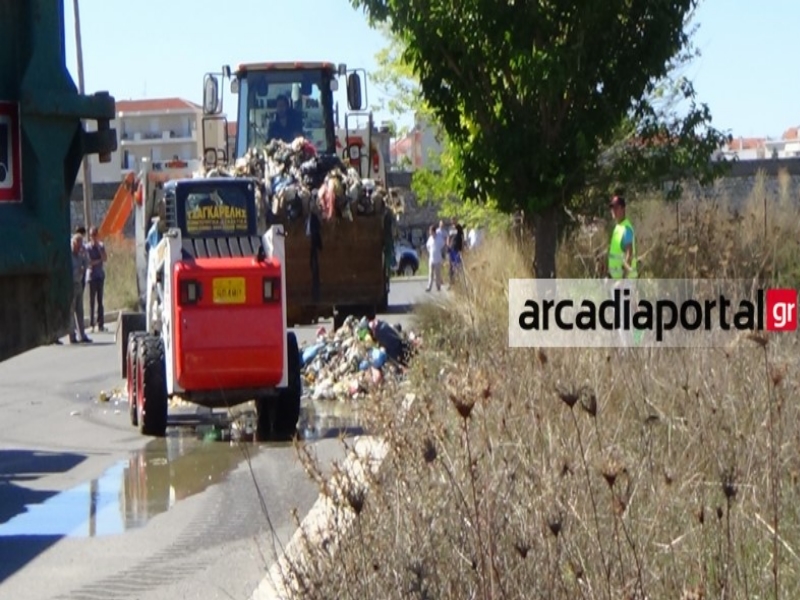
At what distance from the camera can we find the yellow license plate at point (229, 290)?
13211 millimetres

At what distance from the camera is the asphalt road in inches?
334

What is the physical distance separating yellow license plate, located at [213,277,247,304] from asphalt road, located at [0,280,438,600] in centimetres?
128

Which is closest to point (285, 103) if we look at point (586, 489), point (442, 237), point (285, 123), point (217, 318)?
point (285, 123)

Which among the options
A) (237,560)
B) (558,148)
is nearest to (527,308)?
(558,148)

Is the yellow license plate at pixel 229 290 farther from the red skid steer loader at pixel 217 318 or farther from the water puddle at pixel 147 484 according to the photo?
the water puddle at pixel 147 484

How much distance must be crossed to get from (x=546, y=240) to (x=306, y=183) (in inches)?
191

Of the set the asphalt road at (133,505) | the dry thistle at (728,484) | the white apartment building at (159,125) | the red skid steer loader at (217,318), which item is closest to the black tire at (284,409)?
the red skid steer loader at (217,318)

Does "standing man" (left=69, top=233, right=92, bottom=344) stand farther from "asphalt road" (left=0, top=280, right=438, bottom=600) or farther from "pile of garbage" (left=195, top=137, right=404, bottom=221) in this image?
"asphalt road" (left=0, top=280, right=438, bottom=600)

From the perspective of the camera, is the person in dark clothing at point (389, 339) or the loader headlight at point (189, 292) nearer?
the loader headlight at point (189, 292)

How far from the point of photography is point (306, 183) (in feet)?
65.7

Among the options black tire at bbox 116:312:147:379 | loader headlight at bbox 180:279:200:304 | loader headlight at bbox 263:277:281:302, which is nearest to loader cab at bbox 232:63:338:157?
black tire at bbox 116:312:147:379

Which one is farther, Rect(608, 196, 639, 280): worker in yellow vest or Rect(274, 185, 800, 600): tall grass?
Rect(608, 196, 639, 280): worker in yellow vest

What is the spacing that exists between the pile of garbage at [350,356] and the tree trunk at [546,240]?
1.49m

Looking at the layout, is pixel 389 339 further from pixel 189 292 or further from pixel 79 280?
pixel 79 280
